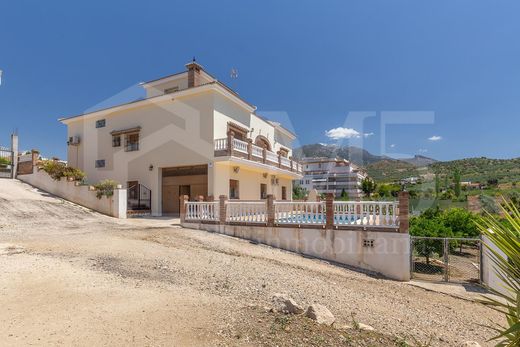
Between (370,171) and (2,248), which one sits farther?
(370,171)

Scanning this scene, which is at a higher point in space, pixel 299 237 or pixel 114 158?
pixel 114 158

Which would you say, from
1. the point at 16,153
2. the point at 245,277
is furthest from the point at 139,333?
the point at 16,153

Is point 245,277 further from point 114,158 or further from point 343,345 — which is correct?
point 114,158

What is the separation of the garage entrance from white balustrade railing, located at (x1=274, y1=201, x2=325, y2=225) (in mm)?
7179

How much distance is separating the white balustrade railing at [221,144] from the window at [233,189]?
8.05ft

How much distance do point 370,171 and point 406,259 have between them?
11348 centimetres

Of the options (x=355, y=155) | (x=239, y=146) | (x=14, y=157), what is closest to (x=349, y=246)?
(x=239, y=146)

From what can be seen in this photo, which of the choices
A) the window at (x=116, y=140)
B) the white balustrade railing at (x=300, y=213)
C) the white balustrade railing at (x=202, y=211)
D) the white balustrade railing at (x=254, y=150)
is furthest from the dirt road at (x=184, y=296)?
the window at (x=116, y=140)

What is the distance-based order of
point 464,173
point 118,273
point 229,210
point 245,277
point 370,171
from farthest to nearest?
point 370,171 < point 464,173 < point 229,210 < point 245,277 < point 118,273

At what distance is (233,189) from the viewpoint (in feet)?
57.0

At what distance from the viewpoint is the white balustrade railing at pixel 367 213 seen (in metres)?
8.75

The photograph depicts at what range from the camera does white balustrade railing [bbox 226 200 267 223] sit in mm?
10344

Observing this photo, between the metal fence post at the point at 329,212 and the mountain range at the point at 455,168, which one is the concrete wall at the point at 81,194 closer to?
the metal fence post at the point at 329,212

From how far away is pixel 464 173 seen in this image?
71.4 meters
